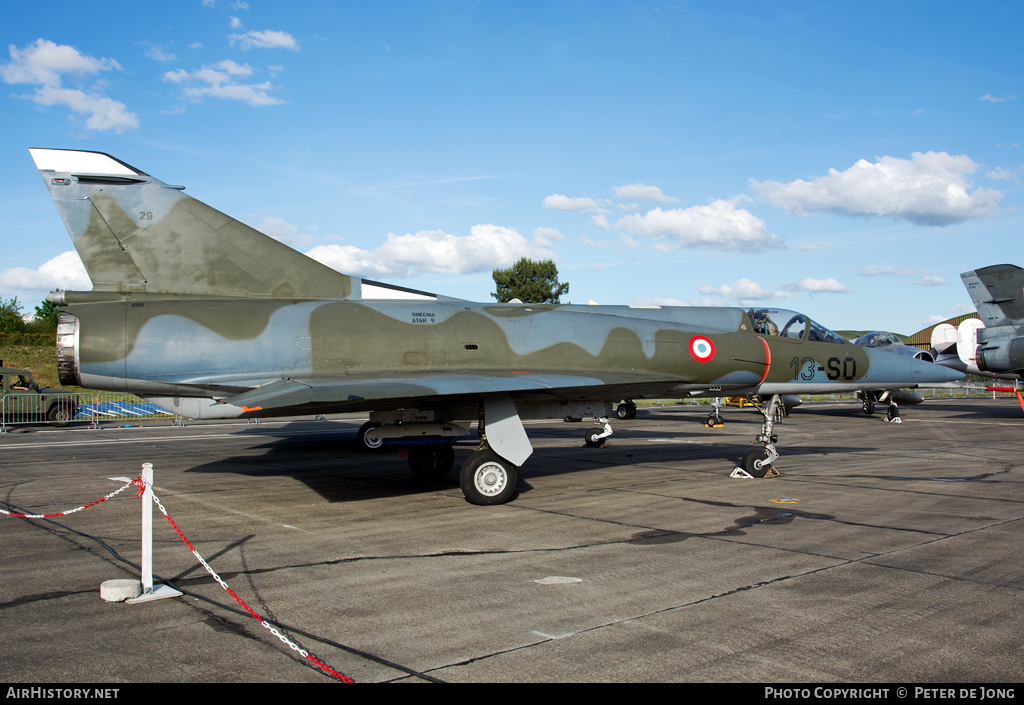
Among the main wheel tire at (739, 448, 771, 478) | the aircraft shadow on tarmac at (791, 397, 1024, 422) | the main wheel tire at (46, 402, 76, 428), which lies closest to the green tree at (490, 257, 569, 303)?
the aircraft shadow on tarmac at (791, 397, 1024, 422)

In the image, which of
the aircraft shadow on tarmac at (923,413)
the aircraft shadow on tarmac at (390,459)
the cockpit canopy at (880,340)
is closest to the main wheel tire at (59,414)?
the aircraft shadow on tarmac at (390,459)

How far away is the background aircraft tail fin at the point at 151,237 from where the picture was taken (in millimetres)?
10320

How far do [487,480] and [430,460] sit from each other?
2948 millimetres

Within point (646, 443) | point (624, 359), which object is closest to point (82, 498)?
point (624, 359)

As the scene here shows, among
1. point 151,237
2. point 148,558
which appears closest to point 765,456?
point 148,558

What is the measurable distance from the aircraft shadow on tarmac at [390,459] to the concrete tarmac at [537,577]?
0.20 meters

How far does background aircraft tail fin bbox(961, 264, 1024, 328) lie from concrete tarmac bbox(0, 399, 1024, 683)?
57.5 ft

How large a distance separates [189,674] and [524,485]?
8.02 metres

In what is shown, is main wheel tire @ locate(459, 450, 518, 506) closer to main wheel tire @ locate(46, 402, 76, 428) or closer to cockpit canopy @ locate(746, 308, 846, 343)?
cockpit canopy @ locate(746, 308, 846, 343)

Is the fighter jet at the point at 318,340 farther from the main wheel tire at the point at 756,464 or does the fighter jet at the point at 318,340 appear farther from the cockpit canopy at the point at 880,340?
the cockpit canopy at the point at 880,340

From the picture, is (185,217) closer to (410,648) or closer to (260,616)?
(260,616)

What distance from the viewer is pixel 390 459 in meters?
15.8

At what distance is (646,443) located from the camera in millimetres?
19359

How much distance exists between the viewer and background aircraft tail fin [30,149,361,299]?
33.9 feet
